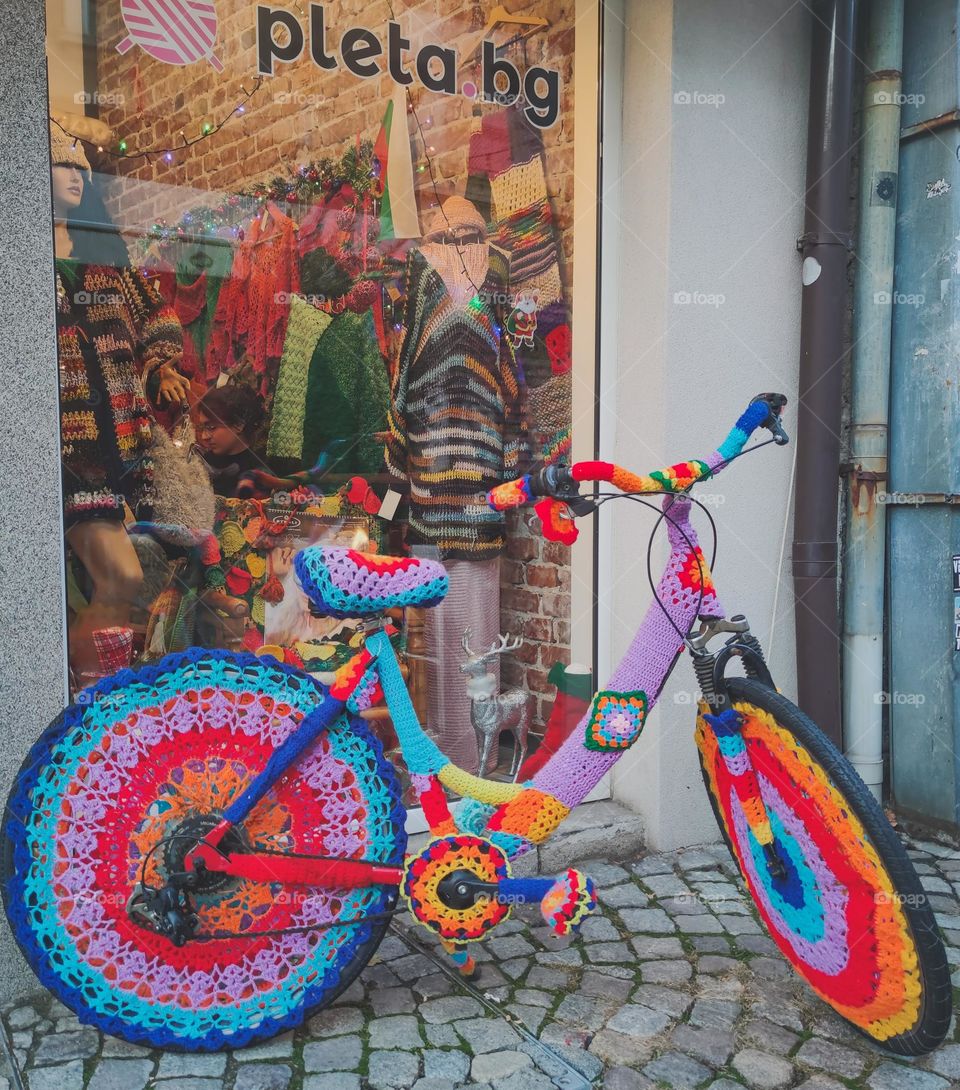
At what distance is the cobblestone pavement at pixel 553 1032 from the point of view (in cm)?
242

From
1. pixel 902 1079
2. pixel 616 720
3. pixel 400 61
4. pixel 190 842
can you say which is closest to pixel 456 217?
pixel 400 61

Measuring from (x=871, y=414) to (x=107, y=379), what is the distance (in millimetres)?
2782

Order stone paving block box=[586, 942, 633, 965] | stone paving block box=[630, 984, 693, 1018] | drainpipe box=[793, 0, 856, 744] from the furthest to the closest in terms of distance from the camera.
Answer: drainpipe box=[793, 0, 856, 744] → stone paving block box=[586, 942, 633, 965] → stone paving block box=[630, 984, 693, 1018]

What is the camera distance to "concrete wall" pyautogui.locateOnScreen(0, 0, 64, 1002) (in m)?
2.63

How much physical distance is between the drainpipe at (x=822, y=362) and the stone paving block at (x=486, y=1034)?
5.98 ft

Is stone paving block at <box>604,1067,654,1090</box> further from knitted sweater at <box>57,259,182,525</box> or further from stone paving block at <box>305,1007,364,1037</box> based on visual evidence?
knitted sweater at <box>57,259,182,525</box>

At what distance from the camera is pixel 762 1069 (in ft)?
8.09

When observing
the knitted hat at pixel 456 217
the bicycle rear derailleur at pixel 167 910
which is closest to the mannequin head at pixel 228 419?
the knitted hat at pixel 456 217

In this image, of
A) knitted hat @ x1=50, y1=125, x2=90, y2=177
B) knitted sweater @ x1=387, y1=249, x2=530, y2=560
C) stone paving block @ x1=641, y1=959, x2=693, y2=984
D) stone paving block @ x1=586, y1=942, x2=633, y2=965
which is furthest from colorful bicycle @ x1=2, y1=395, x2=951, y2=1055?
knitted hat @ x1=50, y1=125, x2=90, y2=177

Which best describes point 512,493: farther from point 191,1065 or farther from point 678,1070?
point 191,1065

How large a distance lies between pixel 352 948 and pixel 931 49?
148 inches

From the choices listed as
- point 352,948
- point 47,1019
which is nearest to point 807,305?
point 352,948

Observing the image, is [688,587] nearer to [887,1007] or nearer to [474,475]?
[887,1007]

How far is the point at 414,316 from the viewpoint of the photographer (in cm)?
378
